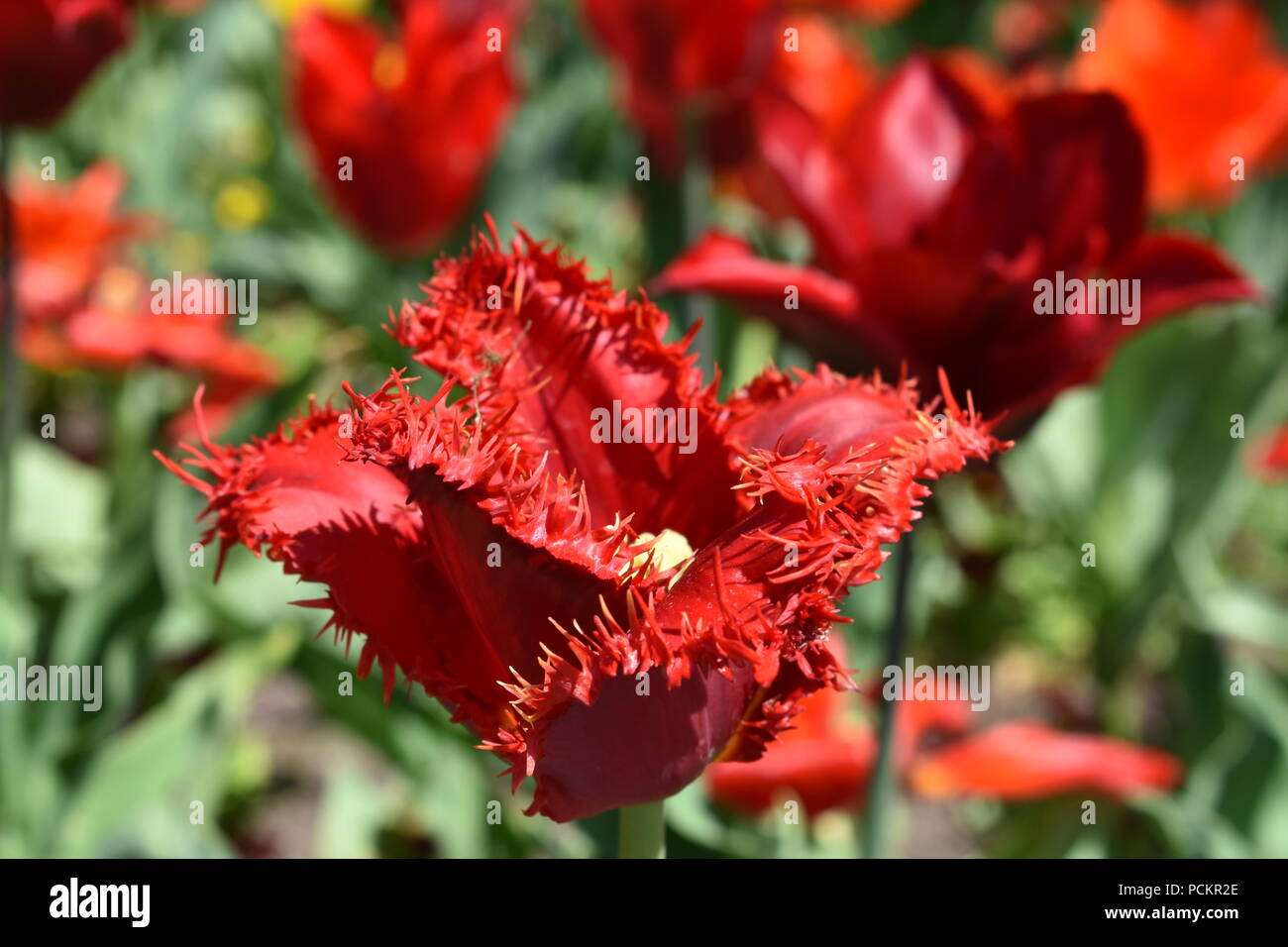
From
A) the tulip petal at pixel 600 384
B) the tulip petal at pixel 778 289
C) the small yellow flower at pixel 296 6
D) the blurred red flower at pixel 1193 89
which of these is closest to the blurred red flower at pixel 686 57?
the blurred red flower at pixel 1193 89

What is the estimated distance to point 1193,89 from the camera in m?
2.12

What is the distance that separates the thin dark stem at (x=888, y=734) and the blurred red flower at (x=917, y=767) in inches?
3.1

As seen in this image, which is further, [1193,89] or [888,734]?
[1193,89]

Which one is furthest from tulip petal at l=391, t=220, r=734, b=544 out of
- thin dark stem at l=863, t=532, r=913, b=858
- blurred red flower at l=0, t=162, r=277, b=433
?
blurred red flower at l=0, t=162, r=277, b=433

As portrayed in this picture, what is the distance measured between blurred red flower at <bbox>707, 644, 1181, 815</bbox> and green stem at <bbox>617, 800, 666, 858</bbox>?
48 cm

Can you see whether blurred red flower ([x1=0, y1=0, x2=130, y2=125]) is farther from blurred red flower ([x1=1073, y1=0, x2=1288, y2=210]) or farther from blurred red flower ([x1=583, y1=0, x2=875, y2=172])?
blurred red flower ([x1=1073, y1=0, x2=1288, y2=210])

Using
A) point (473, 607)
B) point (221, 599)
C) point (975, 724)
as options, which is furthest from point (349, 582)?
point (975, 724)

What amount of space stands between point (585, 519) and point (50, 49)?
0.94 m

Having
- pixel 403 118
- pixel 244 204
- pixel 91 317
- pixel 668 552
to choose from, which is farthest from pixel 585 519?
pixel 244 204

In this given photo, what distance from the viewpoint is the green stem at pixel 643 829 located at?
634mm

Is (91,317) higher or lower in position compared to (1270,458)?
higher

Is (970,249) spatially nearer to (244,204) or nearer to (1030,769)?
(1030,769)

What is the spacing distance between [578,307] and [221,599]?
89 centimetres

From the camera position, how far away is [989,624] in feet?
6.74
